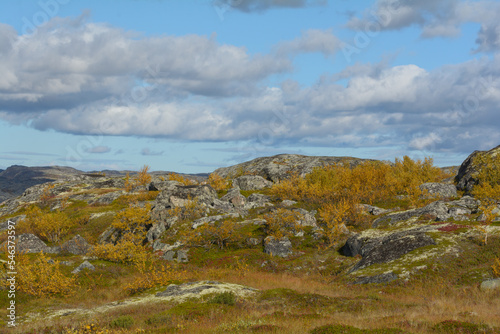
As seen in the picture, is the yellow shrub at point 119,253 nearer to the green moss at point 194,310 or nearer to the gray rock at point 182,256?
the gray rock at point 182,256

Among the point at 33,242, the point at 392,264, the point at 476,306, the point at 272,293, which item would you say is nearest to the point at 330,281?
the point at 392,264

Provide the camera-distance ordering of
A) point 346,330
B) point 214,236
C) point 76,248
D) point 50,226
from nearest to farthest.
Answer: point 346,330
point 214,236
point 76,248
point 50,226

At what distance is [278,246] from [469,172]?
152ft

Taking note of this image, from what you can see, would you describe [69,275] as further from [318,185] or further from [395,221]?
[318,185]

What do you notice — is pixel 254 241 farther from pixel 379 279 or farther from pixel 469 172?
pixel 469 172

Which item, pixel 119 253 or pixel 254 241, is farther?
pixel 254 241

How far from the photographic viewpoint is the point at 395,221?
4100 centimetres

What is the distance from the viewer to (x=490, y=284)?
20953mm

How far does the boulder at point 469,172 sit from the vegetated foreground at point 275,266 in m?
0.43

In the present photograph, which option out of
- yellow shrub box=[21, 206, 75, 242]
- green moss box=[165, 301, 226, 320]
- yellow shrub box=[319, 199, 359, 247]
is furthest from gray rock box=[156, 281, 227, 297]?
yellow shrub box=[21, 206, 75, 242]

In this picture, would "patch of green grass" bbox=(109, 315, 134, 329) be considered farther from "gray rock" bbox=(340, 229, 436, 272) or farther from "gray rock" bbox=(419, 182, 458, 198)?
"gray rock" bbox=(419, 182, 458, 198)

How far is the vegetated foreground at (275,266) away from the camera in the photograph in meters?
16.2

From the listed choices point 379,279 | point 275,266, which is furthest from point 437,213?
point 275,266

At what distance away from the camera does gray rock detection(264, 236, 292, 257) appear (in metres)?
37.2
